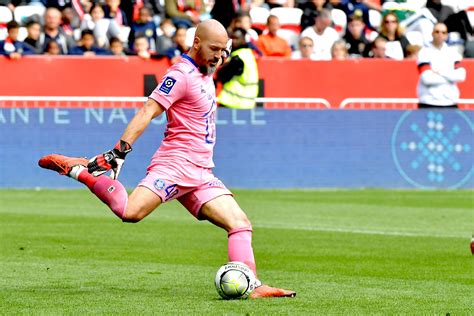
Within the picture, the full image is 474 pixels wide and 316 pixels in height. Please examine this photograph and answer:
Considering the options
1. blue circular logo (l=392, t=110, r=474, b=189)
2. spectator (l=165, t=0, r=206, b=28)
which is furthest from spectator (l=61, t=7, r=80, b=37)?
blue circular logo (l=392, t=110, r=474, b=189)

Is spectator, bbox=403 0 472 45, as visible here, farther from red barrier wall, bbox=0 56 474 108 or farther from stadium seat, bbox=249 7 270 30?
stadium seat, bbox=249 7 270 30

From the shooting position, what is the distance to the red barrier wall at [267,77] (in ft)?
75.5

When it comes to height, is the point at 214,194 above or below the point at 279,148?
above

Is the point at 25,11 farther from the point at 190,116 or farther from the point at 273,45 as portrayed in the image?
the point at 190,116

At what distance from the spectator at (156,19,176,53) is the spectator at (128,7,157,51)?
0.22m

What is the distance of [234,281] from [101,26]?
16.2 m

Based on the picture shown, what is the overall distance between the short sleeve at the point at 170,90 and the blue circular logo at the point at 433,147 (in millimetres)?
14749

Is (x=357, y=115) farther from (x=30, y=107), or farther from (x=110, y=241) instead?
(x=110, y=241)

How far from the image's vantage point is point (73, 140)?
2261cm

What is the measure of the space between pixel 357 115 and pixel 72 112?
17.0 ft

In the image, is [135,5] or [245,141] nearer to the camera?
[245,141]

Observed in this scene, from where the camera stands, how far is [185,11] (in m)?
27.5

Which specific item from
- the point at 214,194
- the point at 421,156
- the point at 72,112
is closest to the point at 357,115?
the point at 421,156

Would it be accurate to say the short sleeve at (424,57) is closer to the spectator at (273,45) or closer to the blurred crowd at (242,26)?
the blurred crowd at (242,26)
